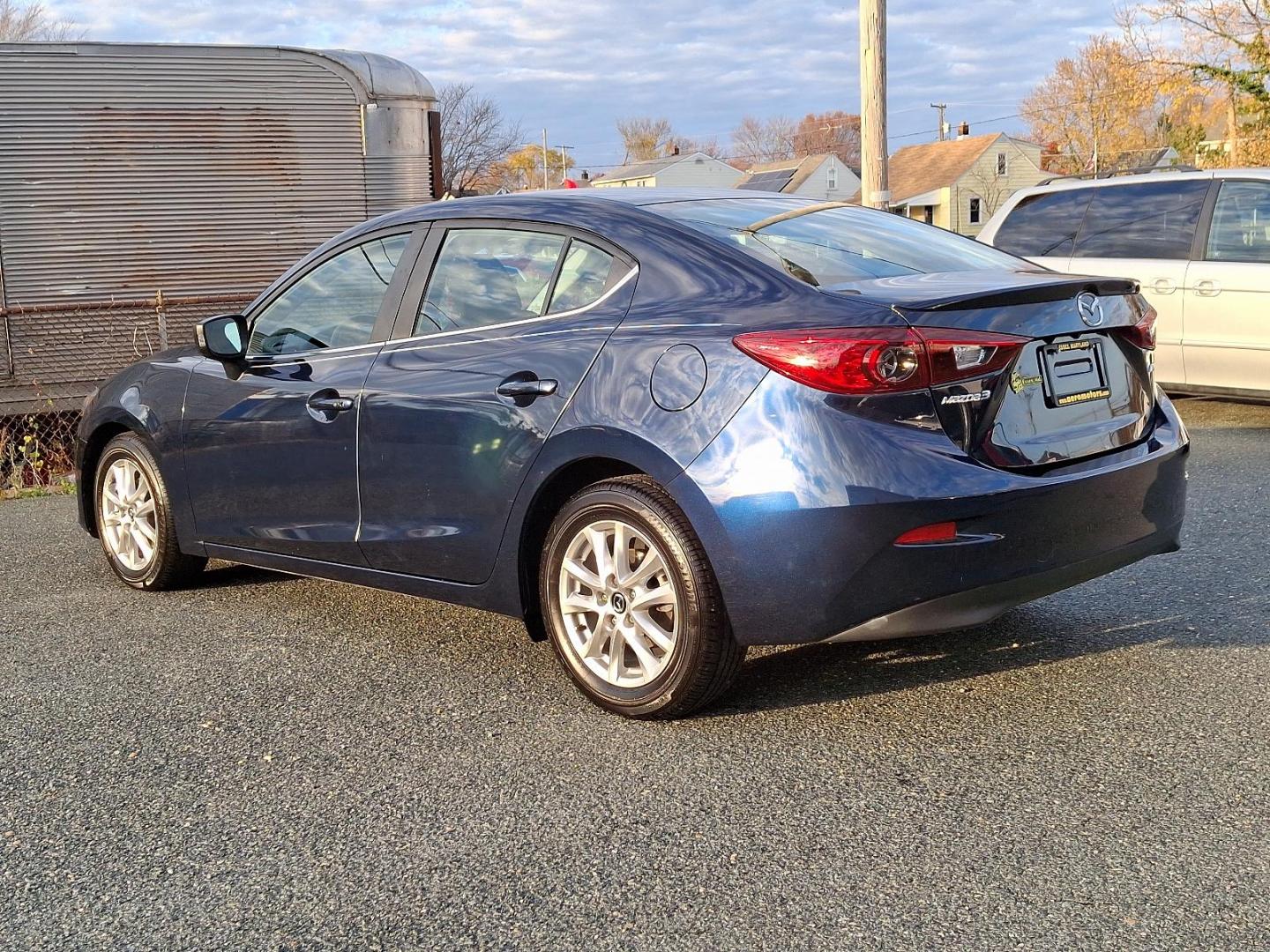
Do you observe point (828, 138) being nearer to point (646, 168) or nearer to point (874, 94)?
point (646, 168)

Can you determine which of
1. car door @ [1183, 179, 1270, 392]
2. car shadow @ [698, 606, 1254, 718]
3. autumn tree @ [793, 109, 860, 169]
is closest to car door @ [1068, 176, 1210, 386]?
car door @ [1183, 179, 1270, 392]

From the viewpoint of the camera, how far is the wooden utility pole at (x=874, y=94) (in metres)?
12.6

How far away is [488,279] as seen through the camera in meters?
4.62

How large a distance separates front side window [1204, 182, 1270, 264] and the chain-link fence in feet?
26.8

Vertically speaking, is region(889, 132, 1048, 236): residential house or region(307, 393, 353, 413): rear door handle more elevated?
region(889, 132, 1048, 236): residential house

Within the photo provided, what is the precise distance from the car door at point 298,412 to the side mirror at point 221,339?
0.07m

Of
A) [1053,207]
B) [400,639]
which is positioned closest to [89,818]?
[400,639]

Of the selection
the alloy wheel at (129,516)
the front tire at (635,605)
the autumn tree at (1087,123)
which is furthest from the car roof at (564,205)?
the autumn tree at (1087,123)

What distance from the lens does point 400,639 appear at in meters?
5.11

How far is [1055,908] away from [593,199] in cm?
273

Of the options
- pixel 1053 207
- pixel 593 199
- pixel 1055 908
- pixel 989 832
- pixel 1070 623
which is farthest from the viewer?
pixel 1053 207

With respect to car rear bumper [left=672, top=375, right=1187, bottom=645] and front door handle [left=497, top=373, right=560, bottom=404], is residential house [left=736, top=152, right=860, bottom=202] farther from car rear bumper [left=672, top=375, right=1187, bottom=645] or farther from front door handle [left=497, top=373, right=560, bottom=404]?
car rear bumper [left=672, top=375, right=1187, bottom=645]

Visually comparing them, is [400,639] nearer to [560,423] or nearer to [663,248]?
[560,423]

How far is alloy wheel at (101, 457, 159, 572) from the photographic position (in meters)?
5.92
